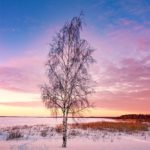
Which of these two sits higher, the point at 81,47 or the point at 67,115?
the point at 81,47

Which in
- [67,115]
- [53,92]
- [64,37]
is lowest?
[67,115]

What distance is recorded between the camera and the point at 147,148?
2116 cm


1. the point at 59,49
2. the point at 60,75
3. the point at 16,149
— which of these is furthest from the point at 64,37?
the point at 16,149

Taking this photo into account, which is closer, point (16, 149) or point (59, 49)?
point (16, 149)

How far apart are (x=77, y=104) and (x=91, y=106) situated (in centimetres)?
98

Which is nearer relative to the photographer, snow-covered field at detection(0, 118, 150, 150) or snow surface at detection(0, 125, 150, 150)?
snow surface at detection(0, 125, 150, 150)

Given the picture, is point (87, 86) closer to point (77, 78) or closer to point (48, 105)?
point (77, 78)

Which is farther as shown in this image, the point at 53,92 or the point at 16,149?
the point at 53,92

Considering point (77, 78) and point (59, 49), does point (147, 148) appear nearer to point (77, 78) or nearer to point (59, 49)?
point (77, 78)

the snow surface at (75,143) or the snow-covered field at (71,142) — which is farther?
the snow-covered field at (71,142)

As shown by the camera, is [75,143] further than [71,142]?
No

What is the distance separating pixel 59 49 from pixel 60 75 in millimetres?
1826

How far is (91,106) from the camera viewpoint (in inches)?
850

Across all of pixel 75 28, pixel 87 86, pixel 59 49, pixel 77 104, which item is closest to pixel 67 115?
pixel 77 104
